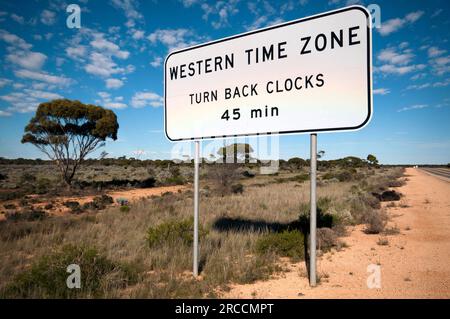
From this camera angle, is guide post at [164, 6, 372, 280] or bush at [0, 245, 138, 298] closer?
guide post at [164, 6, 372, 280]

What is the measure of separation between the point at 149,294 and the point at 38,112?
24231mm

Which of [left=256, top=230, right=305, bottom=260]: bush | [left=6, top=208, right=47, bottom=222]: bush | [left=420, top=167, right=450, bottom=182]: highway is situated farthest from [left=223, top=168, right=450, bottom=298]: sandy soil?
A: [left=420, top=167, right=450, bottom=182]: highway

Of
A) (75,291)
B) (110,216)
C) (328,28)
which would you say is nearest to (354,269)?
(328,28)

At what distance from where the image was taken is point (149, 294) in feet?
12.8

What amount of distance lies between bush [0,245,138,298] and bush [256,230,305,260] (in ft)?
8.88

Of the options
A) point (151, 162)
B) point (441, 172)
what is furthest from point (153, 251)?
point (151, 162)

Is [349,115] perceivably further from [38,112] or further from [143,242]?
[38,112]

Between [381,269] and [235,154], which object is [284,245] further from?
[235,154]

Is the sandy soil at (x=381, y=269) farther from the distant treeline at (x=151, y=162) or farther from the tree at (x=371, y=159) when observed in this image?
the tree at (x=371, y=159)

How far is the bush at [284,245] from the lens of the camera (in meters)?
5.92

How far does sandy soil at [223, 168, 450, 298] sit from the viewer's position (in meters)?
4.07

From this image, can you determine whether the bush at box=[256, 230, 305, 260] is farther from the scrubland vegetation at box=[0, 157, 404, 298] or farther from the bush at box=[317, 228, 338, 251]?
the bush at box=[317, 228, 338, 251]

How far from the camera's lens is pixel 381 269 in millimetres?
5176

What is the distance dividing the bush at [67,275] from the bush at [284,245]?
2.71 m
